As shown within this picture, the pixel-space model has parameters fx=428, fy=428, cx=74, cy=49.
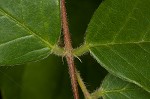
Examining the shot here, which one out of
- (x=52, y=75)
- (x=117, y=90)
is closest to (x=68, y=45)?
(x=117, y=90)

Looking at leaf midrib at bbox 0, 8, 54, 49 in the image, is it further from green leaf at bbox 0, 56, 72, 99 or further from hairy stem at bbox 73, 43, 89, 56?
green leaf at bbox 0, 56, 72, 99

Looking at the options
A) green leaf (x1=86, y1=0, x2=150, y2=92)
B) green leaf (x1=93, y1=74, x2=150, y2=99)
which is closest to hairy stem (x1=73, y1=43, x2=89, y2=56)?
green leaf (x1=86, y1=0, x2=150, y2=92)

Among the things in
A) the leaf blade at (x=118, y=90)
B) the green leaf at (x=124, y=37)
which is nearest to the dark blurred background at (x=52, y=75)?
the leaf blade at (x=118, y=90)

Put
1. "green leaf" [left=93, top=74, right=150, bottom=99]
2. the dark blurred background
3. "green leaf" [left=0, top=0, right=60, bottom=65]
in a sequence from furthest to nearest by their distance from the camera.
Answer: the dark blurred background, "green leaf" [left=93, top=74, right=150, bottom=99], "green leaf" [left=0, top=0, right=60, bottom=65]

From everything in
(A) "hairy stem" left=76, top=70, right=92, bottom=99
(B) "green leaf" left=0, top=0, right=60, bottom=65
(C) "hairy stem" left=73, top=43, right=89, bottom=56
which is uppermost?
(B) "green leaf" left=0, top=0, right=60, bottom=65

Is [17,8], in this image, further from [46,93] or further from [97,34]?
[46,93]

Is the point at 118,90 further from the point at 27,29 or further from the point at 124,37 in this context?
the point at 27,29

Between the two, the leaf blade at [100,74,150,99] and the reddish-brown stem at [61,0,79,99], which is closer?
the reddish-brown stem at [61,0,79,99]
